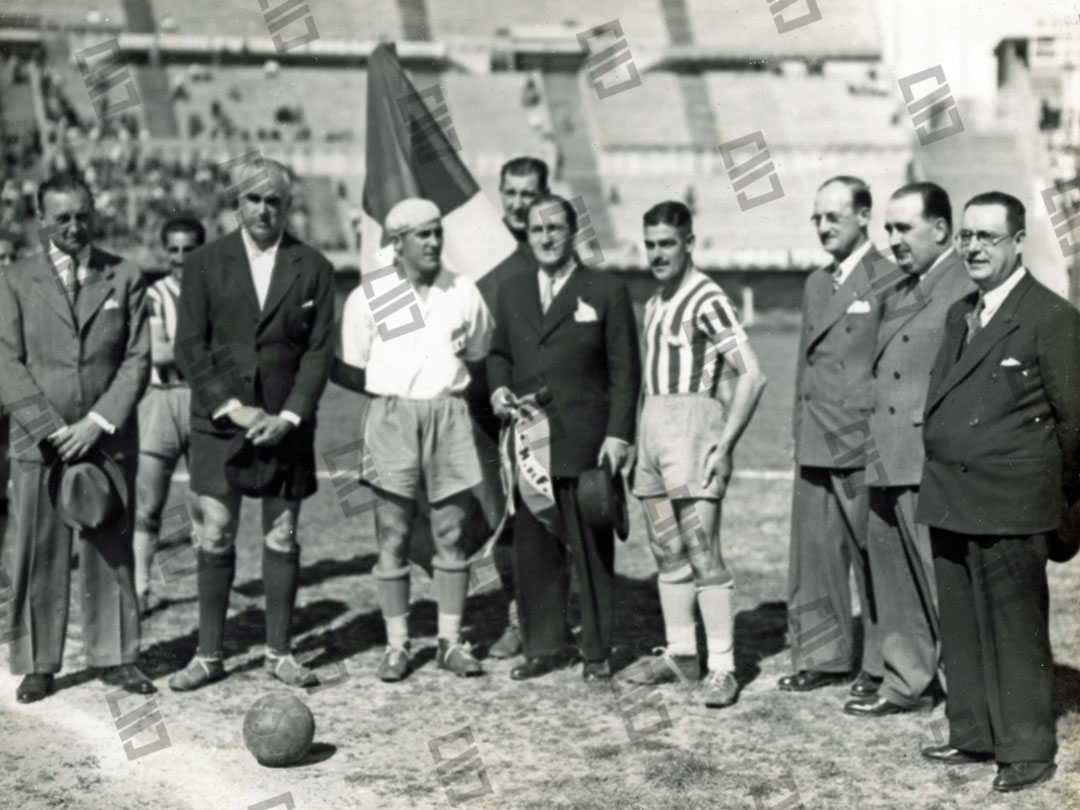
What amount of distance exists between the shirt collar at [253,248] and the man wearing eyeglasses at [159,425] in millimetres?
1601

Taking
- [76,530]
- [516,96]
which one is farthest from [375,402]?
[516,96]

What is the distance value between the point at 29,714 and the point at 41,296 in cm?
192

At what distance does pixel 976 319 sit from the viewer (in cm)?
511

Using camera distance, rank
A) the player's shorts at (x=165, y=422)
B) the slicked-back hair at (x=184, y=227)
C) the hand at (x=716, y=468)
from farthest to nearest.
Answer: the slicked-back hair at (x=184, y=227), the player's shorts at (x=165, y=422), the hand at (x=716, y=468)

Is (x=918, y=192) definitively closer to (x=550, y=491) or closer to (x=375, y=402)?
(x=550, y=491)

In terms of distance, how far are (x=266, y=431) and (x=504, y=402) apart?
1142 mm

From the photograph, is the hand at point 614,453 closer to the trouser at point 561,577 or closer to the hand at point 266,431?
the trouser at point 561,577

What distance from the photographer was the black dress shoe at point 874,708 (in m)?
5.84

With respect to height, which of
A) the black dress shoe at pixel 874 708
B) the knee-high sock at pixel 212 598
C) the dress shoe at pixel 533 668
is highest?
the knee-high sock at pixel 212 598

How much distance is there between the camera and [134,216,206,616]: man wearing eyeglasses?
25.4 feet

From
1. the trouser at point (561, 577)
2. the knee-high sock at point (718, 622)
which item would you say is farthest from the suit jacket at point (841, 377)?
the trouser at point (561, 577)

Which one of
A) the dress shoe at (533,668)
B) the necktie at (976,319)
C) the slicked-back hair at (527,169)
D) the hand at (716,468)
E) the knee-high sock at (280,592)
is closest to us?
the necktie at (976,319)

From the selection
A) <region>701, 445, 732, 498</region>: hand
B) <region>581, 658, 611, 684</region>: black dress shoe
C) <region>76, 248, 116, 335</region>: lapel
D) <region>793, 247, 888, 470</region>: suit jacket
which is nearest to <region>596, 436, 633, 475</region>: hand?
<region>701, 445, 732, 498</region>: hand

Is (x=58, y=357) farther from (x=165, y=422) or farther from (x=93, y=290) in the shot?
(x=165, y=422)
